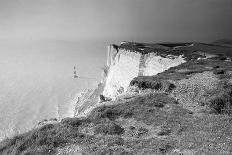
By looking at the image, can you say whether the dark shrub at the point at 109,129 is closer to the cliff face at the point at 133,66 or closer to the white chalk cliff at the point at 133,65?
the white chalk cliff at the point at 133,65

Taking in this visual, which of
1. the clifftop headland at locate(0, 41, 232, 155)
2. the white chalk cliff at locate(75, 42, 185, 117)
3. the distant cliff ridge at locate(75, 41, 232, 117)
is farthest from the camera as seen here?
the white chalk cliff at locate(75, 42, 185, 117)

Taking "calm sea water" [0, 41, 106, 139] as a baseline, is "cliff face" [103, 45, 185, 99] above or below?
above

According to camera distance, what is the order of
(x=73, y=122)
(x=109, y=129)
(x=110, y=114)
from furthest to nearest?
1. (x=110, y=114)
2. (x=73, y=122)
3. (x=109, y=129)

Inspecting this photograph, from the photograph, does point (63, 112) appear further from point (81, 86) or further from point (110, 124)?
point (110, 124)

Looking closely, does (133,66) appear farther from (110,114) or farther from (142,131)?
(142,131)

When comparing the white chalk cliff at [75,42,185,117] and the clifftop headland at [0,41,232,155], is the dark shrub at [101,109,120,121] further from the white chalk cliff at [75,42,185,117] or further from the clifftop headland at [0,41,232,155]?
the white chalk cliff at [75,42,185,117]

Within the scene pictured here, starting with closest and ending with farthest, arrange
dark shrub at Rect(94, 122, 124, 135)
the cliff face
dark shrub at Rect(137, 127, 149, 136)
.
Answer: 1. dark shrub at Rect(137, 127, 149, 136)
2. dark shrub at Rect(94, 122, 124, 135)
3. the cliff face

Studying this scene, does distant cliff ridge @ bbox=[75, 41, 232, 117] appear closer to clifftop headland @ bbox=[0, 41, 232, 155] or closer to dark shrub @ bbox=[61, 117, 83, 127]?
clifftop headland @ bbox=[0, 41, 232, 155]

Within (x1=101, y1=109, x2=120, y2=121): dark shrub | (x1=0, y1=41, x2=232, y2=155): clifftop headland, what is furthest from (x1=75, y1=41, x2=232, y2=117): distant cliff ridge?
(x1=101, y1=109, x2=120, y2=121): dark shrub

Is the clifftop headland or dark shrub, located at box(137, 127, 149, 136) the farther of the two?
dark shrub, located at box(137, 127, 149, 136)

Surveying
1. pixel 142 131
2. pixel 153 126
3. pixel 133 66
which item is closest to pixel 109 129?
pixel 142 131
